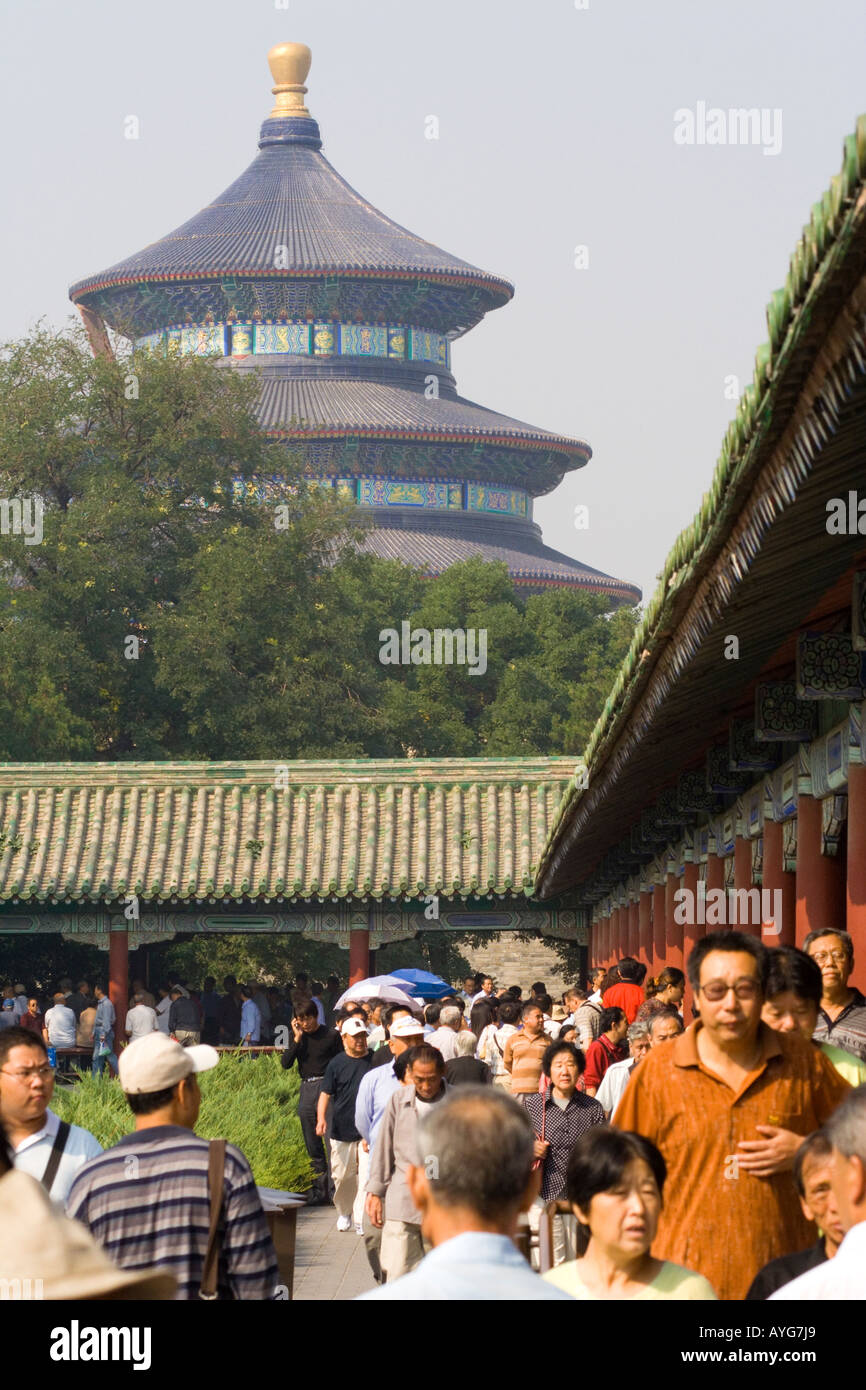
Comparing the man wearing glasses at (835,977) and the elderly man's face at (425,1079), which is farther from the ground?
the man wearing glasses at (835,977)

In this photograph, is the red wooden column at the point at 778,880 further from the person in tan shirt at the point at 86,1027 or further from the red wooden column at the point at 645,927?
the person in tan shirt at the point at 86,1027

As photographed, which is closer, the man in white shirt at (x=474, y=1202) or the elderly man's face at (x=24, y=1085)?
the man in white shirt at (x=474, y=1202)

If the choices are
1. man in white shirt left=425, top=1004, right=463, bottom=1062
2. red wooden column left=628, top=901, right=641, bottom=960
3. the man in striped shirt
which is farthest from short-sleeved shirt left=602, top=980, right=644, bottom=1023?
the man in striped shirt

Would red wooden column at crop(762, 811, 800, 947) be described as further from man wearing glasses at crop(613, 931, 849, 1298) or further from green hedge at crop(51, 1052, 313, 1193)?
man wearing glasses at crop(613, 931, 849, 1298)

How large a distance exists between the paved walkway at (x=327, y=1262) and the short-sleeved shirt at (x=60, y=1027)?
41.1 ft

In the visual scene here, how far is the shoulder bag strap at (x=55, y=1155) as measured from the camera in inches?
291

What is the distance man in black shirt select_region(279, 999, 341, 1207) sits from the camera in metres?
18.9

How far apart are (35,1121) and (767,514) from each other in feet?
10.6

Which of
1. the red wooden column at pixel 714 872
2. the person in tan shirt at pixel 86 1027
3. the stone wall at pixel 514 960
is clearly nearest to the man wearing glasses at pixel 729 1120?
the red wooden column at pixel 714 872

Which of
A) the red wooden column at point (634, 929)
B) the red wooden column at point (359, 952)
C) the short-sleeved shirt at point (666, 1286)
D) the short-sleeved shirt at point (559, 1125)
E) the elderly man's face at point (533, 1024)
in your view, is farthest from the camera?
the red wooden column at point (359, 952)

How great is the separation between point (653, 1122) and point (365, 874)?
88.3 ft

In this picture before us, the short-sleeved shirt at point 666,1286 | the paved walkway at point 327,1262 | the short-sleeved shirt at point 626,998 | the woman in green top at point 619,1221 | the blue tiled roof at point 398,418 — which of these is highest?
the blue tiled roof at point 398,418
